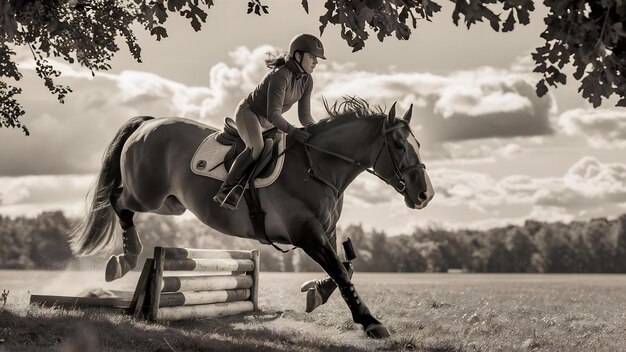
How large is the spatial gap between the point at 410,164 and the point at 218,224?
107 inches

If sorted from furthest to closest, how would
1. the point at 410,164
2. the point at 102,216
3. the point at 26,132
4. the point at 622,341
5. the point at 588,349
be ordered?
the point at 26,132, the point at 102,216, the point at 622,341, the point at 588,349, the point at 410,164

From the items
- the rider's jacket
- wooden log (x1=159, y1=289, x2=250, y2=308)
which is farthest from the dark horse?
wooden log (x1=159, y1=289, x2=250, y2=308)

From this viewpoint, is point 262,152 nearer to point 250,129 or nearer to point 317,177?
point 250,129

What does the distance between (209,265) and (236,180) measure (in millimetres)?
2820

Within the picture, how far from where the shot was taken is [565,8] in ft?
20.7

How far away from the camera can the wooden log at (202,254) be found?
10.2 meters

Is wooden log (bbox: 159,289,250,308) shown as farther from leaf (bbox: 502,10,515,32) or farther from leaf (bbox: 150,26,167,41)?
leaf (bbox: 502,10,515,32)

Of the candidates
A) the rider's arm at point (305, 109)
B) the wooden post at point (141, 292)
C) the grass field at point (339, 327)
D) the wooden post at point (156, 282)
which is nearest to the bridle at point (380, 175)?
the rider's arm at point (305, 109)

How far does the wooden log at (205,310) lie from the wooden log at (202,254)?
76cm

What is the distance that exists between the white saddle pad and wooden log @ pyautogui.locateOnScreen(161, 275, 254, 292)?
183 centimetres

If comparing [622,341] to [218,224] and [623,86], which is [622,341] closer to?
[623,86]

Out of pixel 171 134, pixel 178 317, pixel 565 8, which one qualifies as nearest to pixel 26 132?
pixel 171 134

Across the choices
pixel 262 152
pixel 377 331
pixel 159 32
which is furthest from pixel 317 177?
pixel 159 32

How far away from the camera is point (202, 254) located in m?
11.1
